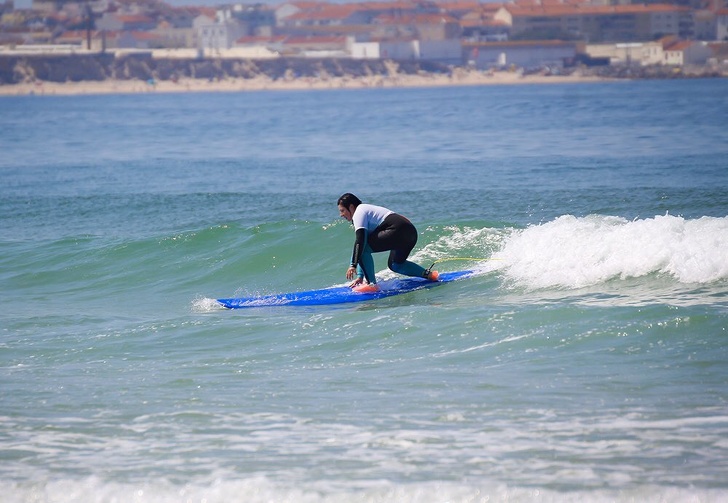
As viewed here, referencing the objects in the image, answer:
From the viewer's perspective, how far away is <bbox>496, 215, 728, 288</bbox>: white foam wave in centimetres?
1050

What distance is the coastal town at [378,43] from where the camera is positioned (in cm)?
11806

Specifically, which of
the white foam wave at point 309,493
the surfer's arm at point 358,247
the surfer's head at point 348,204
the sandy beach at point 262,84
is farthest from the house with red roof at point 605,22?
the white foam wave at point 309,493

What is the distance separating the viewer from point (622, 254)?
11109 millimetres

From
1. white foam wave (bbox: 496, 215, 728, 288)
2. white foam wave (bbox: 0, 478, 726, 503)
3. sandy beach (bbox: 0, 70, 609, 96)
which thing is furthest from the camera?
sandy beach (bbox: 0, 70, 609, 96)

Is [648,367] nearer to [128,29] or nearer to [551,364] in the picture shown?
[551,364]

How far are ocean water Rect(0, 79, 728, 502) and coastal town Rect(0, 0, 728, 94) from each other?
97614 mm

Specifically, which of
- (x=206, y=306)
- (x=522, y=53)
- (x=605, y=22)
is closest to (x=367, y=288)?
(x=206, y=306)

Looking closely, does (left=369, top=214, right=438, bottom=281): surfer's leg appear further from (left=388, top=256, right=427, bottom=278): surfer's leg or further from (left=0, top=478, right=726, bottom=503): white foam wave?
(left=0, top=478, right=726, bottom=503): white foam wave

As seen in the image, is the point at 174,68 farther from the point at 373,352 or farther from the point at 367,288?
the point at 373,352

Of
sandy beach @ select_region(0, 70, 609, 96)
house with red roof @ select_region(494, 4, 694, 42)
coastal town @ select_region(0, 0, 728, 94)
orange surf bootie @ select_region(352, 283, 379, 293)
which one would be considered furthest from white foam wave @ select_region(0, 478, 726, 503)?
house with red roof @ select_region(494, 4, 694, 42)

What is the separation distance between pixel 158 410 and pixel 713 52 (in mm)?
116573

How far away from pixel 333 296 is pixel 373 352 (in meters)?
2.21

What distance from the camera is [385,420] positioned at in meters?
6.75

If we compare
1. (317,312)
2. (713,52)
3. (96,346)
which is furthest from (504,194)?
(713,52)
